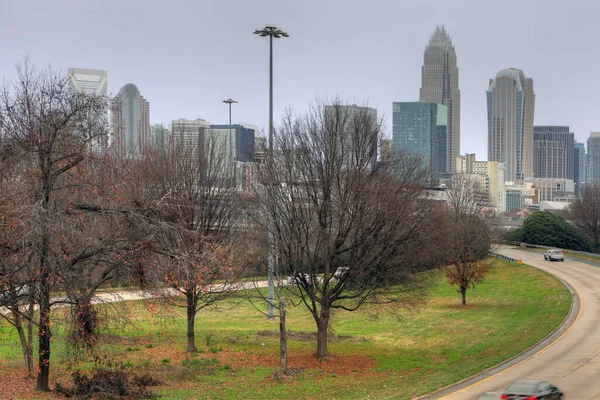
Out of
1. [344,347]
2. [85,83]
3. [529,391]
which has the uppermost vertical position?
[85,83]

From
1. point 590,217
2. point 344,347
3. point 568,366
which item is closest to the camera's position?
point 568,366

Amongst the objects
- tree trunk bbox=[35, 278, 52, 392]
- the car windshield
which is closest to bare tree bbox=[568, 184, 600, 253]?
the car windshield

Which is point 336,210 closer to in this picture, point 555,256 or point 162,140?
point 162,140

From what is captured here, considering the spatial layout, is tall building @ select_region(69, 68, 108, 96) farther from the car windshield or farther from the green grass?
the car windshield

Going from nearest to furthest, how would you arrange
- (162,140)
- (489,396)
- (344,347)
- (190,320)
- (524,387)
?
(524,387) → (489,396) → (190,320) → (344,347) → (162,140)

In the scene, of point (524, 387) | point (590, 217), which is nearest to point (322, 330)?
A: point (524, 387)

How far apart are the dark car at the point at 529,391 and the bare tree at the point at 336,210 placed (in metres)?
9.25

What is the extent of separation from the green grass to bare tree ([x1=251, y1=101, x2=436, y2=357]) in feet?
9.99

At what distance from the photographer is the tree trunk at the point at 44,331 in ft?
57.5

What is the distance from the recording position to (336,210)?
26812 millimetres

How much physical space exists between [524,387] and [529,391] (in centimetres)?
19

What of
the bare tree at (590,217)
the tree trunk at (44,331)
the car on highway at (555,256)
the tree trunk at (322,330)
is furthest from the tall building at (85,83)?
the bare tree at (590,217)

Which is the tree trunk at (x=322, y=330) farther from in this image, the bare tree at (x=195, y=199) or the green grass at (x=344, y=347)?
the bare tree at (x=195, y=199)

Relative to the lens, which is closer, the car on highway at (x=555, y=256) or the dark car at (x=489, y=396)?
the dark car at (x=489, y=396)
